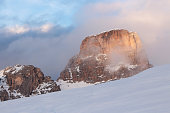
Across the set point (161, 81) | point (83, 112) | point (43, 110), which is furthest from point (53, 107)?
point (161, 81)

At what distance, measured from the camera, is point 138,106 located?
4676 millimetres

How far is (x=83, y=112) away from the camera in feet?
16.9

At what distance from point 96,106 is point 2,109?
9.27ft

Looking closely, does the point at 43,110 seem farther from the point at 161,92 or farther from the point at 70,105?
the point at 161,92

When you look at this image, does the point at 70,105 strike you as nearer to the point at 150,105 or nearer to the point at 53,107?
the point at 53,107

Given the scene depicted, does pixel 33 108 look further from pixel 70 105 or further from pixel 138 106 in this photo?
pixel 138 106

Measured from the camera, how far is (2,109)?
7031mm

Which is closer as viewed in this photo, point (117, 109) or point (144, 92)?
point (117, 109)

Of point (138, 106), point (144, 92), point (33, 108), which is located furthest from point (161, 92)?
point (33, 108)

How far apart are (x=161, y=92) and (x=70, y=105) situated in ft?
6.10

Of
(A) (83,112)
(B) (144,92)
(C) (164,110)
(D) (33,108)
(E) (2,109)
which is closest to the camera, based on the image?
(C) (164,110)

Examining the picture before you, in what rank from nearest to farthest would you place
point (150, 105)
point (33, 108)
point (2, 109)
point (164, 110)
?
1. point (164, 110)
2. point (150, 105)
3. point (33, 108)
4. point (2, 109)

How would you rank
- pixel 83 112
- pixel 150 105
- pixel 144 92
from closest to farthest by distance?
pixel 150 105
pixel 83 112
pixel 144 92

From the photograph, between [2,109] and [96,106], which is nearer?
[96,106]
